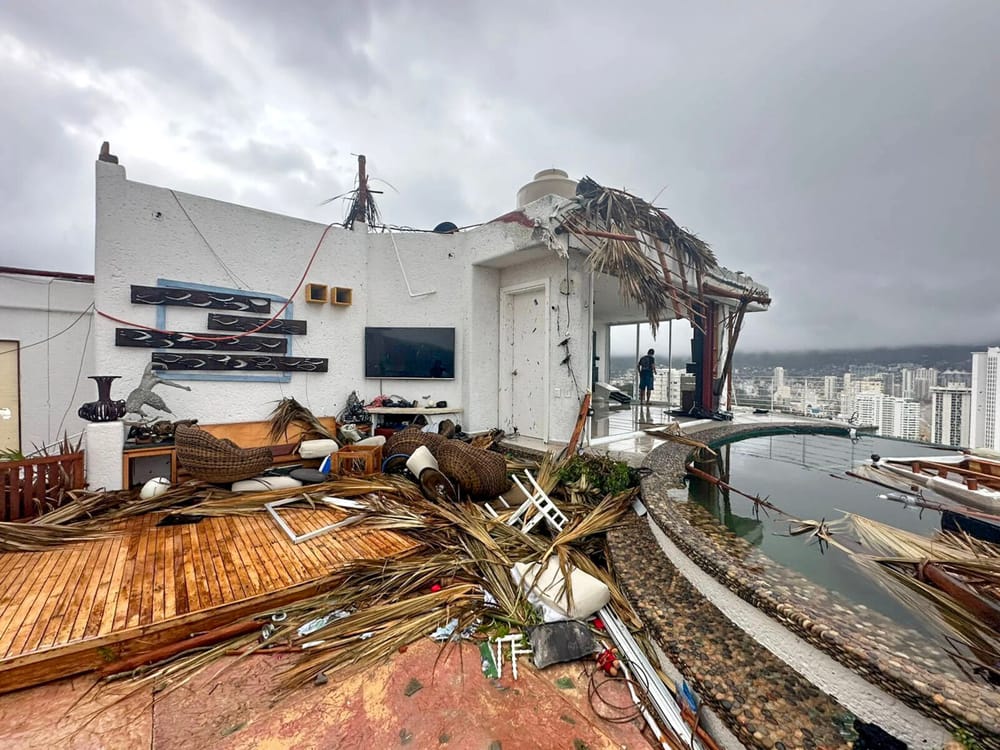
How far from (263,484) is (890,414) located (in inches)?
460

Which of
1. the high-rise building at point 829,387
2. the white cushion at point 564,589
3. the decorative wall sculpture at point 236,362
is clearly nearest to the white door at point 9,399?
the decorative wall sculpture at point 236,362

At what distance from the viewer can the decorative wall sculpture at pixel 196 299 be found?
5.05 m

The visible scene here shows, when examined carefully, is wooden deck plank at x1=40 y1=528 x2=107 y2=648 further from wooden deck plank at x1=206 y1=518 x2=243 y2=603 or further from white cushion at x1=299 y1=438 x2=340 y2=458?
white cushion at x1=299 y1=438 x2=340 y2=458

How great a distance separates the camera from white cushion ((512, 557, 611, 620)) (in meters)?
2.48

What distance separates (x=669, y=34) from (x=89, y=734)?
10562 millimetres

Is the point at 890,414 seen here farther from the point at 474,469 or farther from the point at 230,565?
the point at 230,565

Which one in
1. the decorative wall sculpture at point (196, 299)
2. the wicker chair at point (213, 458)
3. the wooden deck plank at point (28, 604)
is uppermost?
the decorative wall sculpture at point (196, 299)

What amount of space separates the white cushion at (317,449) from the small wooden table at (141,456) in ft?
4.56

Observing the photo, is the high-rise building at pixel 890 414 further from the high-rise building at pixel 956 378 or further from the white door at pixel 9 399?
the white door at pixel 9 399

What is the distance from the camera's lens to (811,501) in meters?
3.92

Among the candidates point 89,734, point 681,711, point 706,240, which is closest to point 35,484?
point 89,734

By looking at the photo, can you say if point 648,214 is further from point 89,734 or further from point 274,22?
point 89,734

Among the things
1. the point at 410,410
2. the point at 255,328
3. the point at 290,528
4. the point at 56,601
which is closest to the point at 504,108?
the point at 255,328

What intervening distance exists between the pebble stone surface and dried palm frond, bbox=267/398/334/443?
5.00m
